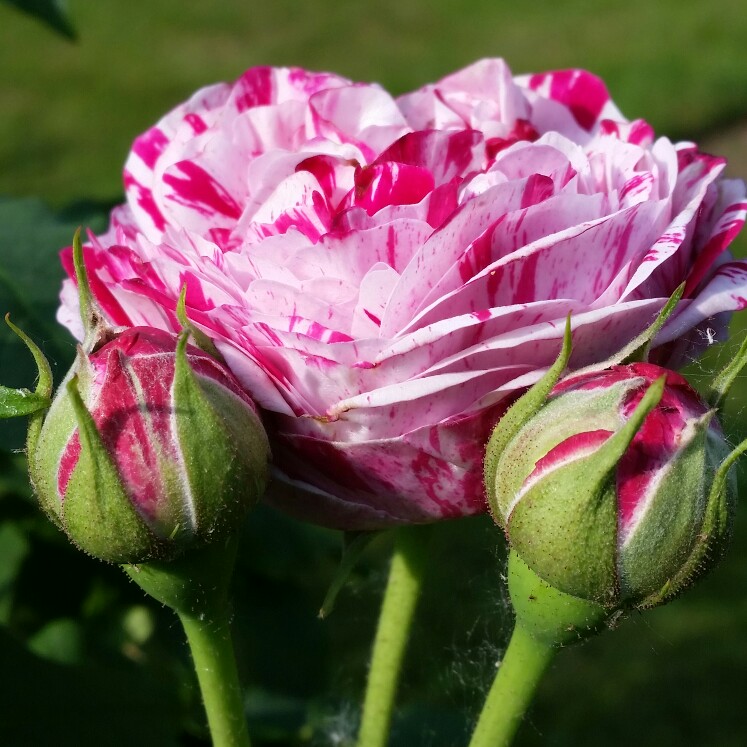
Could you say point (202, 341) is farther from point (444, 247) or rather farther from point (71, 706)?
point (71, 706)

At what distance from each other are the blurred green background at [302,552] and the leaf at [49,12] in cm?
15

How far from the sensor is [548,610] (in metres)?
0.48

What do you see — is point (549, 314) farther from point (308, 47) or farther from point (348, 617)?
point (308, 47)

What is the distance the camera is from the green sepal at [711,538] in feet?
1.42

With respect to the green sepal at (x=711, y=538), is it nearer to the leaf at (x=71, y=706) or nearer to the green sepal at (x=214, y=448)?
the green sepal at (x=214, y=448)

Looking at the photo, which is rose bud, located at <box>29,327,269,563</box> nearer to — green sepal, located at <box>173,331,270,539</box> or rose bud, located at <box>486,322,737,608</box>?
green sepal, located at <box>173,331,270,539</box>

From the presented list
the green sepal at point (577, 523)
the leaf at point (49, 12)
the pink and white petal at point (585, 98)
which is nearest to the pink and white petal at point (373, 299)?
the green sepal at point (577, 523)

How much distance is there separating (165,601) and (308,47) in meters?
3.53

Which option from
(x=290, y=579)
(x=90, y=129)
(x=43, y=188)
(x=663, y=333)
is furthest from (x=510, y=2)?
(x=663, y=333)

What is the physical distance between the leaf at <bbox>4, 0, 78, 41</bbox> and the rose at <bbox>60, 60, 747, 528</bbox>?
435mm

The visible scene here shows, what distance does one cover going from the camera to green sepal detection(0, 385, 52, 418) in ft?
1.49

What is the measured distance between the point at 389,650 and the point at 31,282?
387 millimetres

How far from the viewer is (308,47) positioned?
3.80m

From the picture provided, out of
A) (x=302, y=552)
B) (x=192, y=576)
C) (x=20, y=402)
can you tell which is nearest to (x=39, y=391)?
(x=20, y=402)
